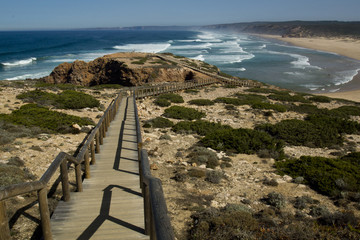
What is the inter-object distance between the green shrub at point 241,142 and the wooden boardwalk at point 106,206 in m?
4.66

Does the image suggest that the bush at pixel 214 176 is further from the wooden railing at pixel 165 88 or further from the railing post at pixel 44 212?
the wooden railing at pixel 165 88

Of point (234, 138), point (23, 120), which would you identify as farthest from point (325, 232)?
point (23, 120)

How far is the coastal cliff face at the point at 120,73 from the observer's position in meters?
33.6

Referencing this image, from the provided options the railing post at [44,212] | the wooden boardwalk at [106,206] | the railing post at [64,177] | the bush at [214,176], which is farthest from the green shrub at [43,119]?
the railing post at [44,212]

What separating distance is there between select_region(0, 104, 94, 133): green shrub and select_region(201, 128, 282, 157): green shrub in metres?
6.45

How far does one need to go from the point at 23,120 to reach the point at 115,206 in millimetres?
9711

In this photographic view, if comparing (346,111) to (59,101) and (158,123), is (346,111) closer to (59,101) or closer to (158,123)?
(158,123)

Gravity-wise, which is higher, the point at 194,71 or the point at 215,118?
the point at 194,71

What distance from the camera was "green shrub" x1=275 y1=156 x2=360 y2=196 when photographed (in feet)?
26.0

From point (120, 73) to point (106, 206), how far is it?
3083 cm

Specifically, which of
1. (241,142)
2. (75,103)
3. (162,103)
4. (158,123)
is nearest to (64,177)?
(241,142)

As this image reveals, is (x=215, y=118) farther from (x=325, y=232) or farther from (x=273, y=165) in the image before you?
(x=325, y=232)

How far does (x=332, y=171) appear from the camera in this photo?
29.0 ft

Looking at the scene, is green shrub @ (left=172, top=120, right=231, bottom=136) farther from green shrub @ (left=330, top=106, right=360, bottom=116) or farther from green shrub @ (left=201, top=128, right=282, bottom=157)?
green shrub @ (left=330, top=106, right=360, bottom=116)
